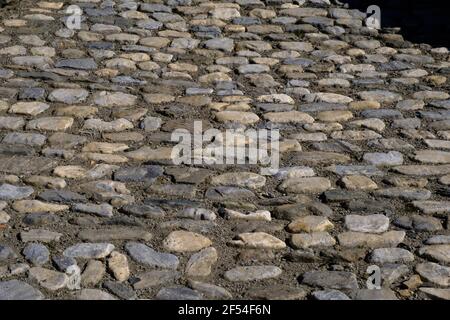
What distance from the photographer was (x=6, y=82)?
20.1 ft

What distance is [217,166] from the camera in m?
4.99

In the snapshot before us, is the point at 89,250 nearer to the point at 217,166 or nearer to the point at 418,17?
the point at 217,166

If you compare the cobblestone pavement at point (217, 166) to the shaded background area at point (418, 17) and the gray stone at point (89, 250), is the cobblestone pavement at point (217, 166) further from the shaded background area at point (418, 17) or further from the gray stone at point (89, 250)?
the shaded background area at point (418, 17)

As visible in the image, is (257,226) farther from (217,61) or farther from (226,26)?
(226,26)

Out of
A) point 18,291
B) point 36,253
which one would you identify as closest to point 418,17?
point 36,253

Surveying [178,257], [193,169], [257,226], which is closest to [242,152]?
[193,169]

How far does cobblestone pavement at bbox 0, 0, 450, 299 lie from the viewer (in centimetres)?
386

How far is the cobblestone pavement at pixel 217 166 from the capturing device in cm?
386

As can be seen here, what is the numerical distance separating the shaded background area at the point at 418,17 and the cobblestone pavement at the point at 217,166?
196 millimetres

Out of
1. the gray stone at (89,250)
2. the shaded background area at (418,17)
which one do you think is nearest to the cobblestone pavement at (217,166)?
the gray stone at (89,250)

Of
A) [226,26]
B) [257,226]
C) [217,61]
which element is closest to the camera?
[257,226]

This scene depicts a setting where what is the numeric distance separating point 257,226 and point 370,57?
3056mm

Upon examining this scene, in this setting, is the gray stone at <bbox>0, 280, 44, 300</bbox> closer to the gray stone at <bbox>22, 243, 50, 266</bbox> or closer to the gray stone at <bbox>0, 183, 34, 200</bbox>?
the gray stone at <bbox>22, 243, 50, 266</bbox>

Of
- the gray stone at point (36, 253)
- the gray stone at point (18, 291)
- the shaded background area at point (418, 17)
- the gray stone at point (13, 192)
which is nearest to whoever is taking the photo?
the gray stone at point (18, 291)
